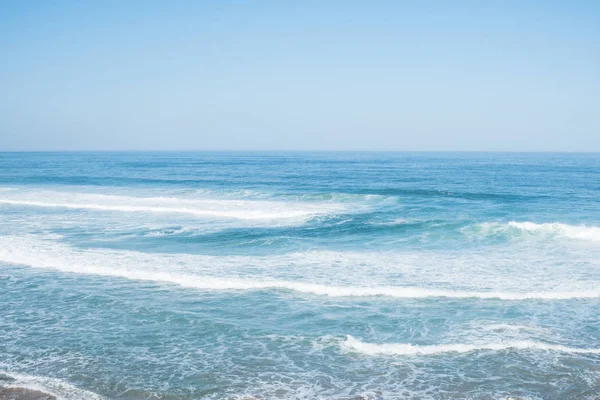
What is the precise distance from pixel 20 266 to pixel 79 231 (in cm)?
704

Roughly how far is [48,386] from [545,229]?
23301 mm

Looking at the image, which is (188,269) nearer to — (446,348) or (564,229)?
(446,348)

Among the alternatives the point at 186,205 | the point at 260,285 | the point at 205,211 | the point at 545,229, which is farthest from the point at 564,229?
the point at 186,205

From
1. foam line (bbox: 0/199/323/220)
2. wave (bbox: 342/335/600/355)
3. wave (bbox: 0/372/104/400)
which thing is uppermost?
foam line (bbox: 0/199/323/220)

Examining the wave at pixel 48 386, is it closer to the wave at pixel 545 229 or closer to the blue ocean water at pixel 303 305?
the blue ocean water at pixel 303 305

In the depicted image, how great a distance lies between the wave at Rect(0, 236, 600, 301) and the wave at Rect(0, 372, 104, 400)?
20.7 feet

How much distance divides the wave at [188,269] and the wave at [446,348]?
347 cm

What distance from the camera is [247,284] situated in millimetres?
14992

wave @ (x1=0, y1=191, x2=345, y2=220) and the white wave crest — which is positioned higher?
wave @ (x1=0, y1=191, x2=345, y2=220)

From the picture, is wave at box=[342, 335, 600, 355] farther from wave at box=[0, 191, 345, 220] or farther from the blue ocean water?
wave at box=[0, 191, 345, 220]

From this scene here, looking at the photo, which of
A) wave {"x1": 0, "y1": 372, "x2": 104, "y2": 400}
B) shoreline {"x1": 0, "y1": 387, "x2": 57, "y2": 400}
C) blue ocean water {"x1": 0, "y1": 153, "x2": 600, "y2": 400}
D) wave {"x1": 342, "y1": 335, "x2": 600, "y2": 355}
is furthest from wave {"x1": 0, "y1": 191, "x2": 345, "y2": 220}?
shoreline {"x1": 0, "y1": 387, "x2": 57, "y2": 400}

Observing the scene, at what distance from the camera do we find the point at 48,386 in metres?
8.42

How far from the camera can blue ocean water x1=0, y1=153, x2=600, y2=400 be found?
29.1 ft

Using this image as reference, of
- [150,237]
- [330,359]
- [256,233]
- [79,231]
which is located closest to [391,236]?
[256,233]
